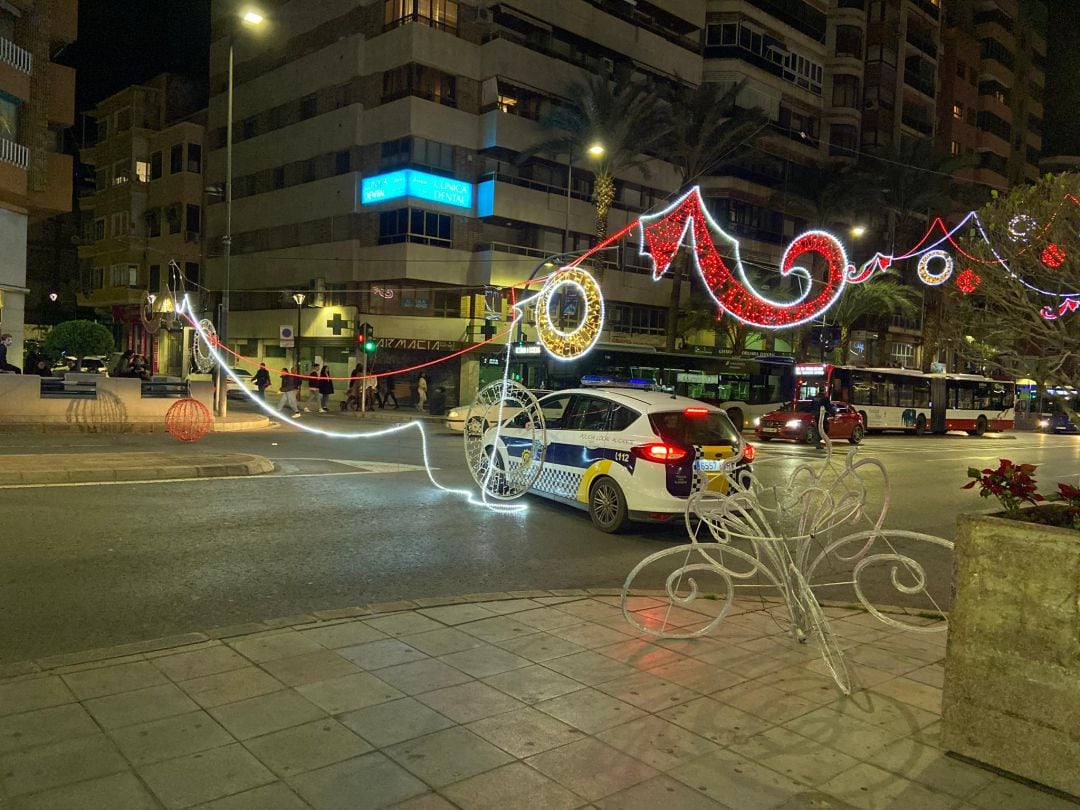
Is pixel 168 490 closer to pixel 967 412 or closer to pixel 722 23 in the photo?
pixel 967 412

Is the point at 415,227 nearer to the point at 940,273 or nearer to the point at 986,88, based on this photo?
the point at 940,273

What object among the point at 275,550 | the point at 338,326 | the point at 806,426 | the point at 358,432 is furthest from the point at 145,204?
the point at 275,550

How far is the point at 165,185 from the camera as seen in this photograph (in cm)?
5106

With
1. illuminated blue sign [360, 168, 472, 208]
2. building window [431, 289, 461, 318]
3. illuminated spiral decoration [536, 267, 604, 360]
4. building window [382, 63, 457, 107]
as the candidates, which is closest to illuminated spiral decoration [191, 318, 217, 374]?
illuminated spiral decoration [536, 267, 604, 360]

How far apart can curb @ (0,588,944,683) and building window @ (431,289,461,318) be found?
3463 cm

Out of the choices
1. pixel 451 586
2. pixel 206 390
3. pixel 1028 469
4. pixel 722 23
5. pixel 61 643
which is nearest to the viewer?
pixel 1028 469

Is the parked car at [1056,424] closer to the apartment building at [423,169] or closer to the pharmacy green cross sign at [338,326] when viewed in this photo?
the apartment building at [423,169]

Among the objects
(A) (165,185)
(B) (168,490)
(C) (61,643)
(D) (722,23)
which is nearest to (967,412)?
(D) (722,23)

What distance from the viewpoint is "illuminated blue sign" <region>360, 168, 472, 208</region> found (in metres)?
37.6

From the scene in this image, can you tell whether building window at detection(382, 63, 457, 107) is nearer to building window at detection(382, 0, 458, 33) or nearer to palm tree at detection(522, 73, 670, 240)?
building window at detection(382, 0, 458, 33)

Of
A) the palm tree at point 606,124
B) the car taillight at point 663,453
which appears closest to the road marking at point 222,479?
the car taillight at point 663,453

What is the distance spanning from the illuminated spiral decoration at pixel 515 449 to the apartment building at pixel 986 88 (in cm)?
6439

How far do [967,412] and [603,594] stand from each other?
3790 cm

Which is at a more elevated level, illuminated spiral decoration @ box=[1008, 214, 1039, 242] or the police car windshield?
illuminated spiral decoration @ box=[1008, 214, 1039, 242]
